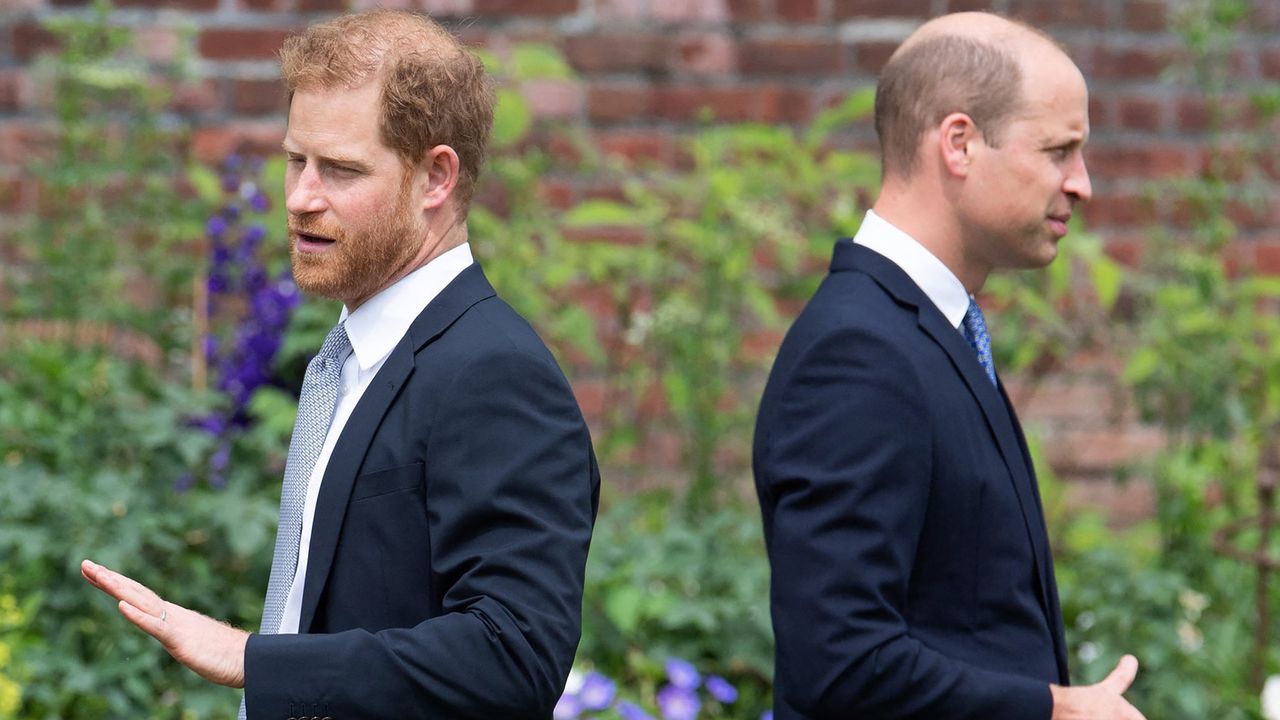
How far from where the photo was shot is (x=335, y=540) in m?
1.85

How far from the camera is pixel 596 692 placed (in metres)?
3.46

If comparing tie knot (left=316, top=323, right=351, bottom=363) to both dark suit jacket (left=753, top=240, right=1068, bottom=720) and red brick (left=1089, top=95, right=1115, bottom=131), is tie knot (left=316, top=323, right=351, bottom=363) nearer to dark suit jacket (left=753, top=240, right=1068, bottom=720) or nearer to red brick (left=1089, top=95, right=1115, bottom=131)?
dark suit jacket (left=753, top=240, right=1068, bottom=720)

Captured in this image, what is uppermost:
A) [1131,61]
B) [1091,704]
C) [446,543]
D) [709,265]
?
[1131,61]

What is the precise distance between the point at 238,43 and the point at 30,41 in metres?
0.56

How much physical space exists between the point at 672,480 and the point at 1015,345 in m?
1.01

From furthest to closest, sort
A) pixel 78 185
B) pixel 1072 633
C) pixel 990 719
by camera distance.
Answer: pixel 78 185 < pixel 1072 633 < pixel 990 719

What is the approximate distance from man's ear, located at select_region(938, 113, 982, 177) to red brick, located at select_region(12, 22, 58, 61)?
2948mm

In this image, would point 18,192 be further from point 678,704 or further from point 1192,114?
point 1192,114

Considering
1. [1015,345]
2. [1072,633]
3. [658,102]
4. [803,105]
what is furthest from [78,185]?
[1072,633]

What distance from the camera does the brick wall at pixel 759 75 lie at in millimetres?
4418

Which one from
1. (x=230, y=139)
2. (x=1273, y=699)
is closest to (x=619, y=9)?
(x=230, y=139)

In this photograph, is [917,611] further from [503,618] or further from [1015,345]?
[1015,345]

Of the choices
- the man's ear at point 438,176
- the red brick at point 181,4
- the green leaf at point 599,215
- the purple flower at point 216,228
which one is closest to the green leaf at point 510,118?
the green leaf at point 599,215

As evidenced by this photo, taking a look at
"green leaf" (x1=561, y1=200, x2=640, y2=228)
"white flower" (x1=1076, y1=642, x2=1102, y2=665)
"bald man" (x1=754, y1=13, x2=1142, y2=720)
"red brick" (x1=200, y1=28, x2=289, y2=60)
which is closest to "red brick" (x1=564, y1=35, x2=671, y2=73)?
"green leaf" (x1=561, y1=200, x2=640, y2=228)
